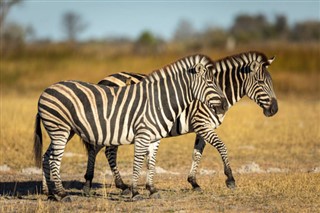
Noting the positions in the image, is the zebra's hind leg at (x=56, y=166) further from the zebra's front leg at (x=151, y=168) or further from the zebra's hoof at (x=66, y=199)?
the zebra's front leg at (x=151, y=168)

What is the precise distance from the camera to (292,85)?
2941 cm

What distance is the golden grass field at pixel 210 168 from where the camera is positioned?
8648 mm

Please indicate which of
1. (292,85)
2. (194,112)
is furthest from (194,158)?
(292,85)

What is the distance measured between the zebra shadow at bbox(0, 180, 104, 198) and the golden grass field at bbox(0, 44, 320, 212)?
0.02 meters

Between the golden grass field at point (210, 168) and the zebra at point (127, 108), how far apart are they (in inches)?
26.3

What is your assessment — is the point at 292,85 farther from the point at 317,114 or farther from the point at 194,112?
the point at 194,112

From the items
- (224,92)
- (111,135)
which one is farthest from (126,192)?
(224,92)

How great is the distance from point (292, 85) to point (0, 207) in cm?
2246

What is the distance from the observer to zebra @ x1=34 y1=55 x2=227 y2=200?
8.91m

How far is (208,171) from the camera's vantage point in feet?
40.5

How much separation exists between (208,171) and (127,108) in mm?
3814

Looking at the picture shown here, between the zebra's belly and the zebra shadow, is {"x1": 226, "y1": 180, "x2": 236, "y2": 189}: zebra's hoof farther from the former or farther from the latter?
the zebra shadow

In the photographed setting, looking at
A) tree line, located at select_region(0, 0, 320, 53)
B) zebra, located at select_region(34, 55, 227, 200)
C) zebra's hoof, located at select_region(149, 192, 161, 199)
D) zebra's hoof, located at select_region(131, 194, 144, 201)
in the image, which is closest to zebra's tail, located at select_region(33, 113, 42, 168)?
zebra, located at select_region(34, 55, 227, 200)

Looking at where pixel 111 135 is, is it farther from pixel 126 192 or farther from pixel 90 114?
pixel 126 192
